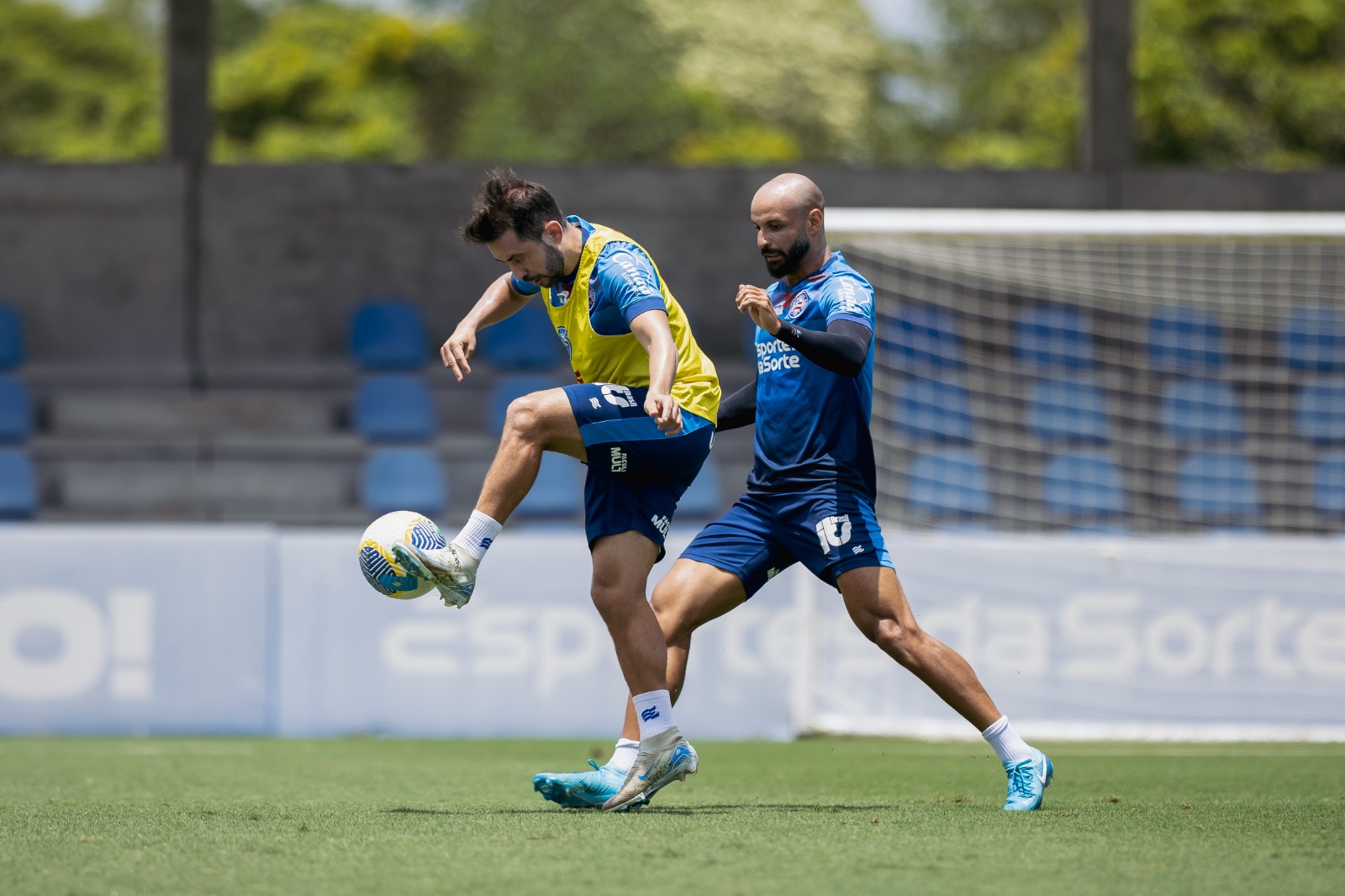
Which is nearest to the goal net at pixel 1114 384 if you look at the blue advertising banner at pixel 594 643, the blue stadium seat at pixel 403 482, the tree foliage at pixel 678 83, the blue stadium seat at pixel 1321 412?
the blue stadium seat at pixel 1321 412

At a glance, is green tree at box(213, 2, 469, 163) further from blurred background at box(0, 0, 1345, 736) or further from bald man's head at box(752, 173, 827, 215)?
bald man's head at box(752, 173, 827, 215)

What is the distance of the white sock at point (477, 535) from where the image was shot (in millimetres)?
4520

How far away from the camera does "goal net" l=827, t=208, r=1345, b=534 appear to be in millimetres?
10445

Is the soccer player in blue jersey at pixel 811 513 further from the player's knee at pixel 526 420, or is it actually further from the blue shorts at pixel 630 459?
the player's knee at pixel 526 420

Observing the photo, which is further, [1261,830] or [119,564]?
[119,564]

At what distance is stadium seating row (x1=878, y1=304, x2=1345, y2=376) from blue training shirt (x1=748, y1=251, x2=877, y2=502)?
19.4 feet

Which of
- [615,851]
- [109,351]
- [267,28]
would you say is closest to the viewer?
[615,851]

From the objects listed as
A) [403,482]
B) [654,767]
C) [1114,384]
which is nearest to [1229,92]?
[1114,384]

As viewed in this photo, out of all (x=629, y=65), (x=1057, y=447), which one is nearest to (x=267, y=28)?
(x=629, y=65)

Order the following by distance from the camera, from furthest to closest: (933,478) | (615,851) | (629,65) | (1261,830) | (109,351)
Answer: (629,65)
(109,351)
(933,478)
(1261,830)
(615,851)

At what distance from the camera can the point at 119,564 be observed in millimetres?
8703

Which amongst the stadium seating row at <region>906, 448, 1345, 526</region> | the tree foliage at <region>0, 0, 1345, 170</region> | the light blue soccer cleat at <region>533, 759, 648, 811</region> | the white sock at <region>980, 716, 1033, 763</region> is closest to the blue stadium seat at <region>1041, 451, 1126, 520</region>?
the stadium seating row at <region>906, 448, 1345, 526</region>

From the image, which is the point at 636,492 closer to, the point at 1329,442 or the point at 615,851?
the point at 615,851

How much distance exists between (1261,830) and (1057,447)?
7016 millimetres
